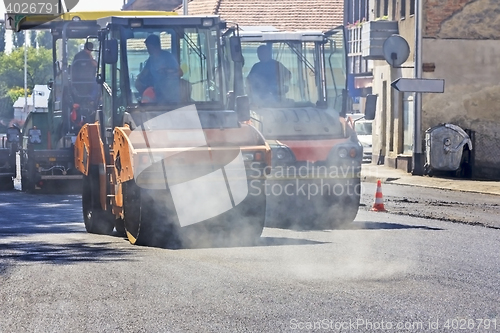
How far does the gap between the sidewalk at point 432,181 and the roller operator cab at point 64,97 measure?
28.0 feet

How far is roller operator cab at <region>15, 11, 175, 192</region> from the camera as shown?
21.7 m

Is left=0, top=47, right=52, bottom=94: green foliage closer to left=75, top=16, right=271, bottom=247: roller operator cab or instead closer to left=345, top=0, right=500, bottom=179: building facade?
left=345, top=0, right=500, bottom=179: building facade

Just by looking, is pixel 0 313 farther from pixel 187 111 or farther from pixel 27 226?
pixel 27 226

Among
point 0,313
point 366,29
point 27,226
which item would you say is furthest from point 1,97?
point 0,313

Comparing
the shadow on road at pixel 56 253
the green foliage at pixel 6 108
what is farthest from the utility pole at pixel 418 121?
the green foliage at pixel 6 108

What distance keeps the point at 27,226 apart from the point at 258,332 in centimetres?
920

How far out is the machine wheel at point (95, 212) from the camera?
47.0ft

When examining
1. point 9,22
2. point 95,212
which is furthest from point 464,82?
point 95,212

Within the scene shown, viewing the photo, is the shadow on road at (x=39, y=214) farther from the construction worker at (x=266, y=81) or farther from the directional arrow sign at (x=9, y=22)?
the directional arrow sign at (x=9, y=22)

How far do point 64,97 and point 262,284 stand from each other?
13.5 meters

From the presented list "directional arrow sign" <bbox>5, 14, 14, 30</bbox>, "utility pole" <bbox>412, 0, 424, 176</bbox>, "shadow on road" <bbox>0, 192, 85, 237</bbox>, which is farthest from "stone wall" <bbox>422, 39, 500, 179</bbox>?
"directional arrow sign" <bbox>5, 14, 14, 30</bbox>

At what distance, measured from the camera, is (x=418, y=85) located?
24688 mm

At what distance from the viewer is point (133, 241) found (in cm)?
1235

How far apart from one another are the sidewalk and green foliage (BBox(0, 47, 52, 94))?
348ft
